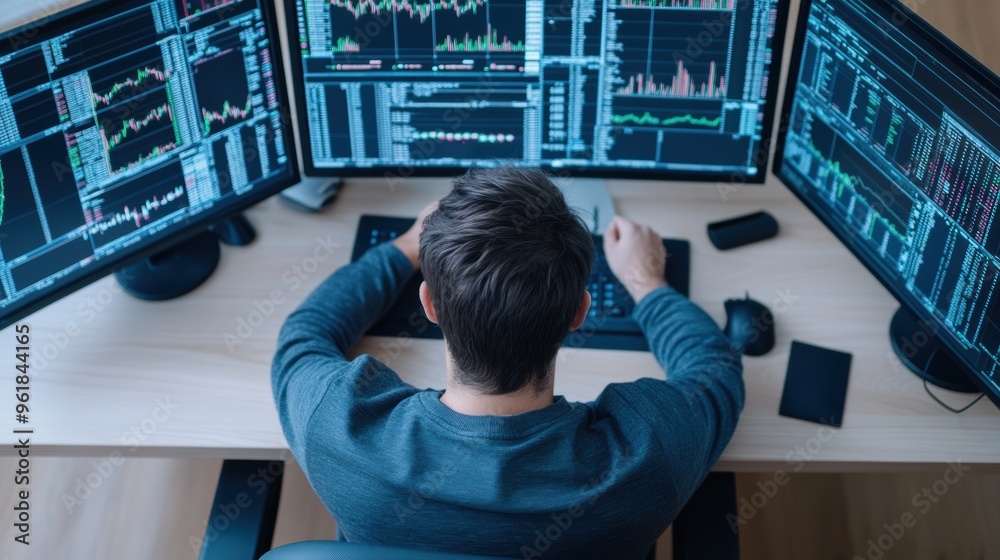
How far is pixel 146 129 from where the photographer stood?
50.6 inches

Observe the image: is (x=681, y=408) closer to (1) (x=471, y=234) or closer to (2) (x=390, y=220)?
(1) (x=471, y=234)

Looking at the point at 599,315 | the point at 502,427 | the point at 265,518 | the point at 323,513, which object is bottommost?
the point at 323,513

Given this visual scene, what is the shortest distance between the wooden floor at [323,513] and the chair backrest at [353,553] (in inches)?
40.1

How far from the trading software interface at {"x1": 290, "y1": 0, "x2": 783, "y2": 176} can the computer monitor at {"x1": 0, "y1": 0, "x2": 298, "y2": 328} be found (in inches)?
4.0

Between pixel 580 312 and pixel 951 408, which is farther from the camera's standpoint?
pixel 951 408

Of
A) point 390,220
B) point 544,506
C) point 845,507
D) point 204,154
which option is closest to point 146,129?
point 204,154

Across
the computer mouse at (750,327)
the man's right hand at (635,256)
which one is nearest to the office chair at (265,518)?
the computer mouse at (750,327)

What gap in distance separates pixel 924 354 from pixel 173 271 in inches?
45.3

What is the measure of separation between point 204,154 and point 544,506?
76cm

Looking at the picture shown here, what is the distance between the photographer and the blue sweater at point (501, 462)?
3.17 feet

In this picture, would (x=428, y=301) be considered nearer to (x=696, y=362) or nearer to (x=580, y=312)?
(x=580, y=312)

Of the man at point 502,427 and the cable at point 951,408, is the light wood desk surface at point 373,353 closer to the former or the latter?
the cable at point 951,408

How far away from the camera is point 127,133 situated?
1270 millimetres

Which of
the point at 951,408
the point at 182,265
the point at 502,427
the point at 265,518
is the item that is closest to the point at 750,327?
the point at 951,408
